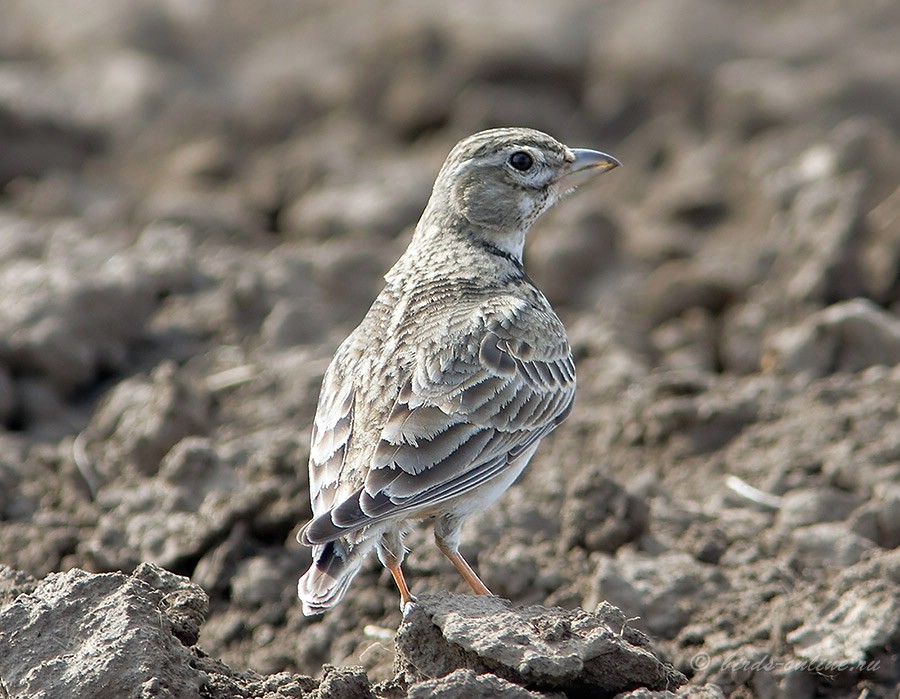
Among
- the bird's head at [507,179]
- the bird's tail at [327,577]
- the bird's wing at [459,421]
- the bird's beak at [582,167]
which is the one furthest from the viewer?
the bird's beak at [582,167]

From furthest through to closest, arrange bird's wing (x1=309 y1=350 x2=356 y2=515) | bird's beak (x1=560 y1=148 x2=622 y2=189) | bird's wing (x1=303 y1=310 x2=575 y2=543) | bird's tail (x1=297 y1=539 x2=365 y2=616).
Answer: bird's beak (x1=560 y1=148 x2=622 y2=189) < bird's wing (x1=309 y1=350 x2=356 y2=515) < bird's wing (x1=303 y1=310 x2=575 y2=543) < bird's tail (x1=297 y1=539 x2=365 y2=616)

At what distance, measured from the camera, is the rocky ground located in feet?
17.0

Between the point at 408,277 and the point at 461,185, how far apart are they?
643mm

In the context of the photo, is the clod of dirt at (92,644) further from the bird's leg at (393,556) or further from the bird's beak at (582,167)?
the bird's beak at (582,167)

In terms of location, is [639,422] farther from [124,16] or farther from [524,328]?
[124,16]

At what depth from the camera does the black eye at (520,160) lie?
6.72m

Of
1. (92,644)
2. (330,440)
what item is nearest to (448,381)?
(330,440)

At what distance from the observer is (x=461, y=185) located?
6.72m

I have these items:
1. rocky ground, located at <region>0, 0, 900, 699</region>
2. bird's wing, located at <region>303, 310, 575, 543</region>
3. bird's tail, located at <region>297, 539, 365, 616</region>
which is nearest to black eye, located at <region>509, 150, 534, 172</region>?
bird's wing, located at <region>303, 310, 575, 543</region>

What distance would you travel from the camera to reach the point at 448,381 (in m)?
5.52

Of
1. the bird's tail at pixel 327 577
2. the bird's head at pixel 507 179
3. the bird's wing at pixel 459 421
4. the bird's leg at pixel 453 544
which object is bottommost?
the bird's leg at pixel 453 544

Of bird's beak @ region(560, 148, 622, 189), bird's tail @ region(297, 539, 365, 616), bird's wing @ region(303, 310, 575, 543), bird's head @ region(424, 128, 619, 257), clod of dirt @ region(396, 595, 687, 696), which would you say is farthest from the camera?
bird's beak @ region(560, 148, 622, 189)

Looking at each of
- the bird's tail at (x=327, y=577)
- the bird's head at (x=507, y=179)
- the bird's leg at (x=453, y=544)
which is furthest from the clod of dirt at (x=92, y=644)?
the bird's head at (x=507, y=179)

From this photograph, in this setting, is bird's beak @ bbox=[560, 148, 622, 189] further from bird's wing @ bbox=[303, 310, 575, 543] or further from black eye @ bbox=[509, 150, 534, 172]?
bird's wing @ bbox=[303, 310, 575, 543]
